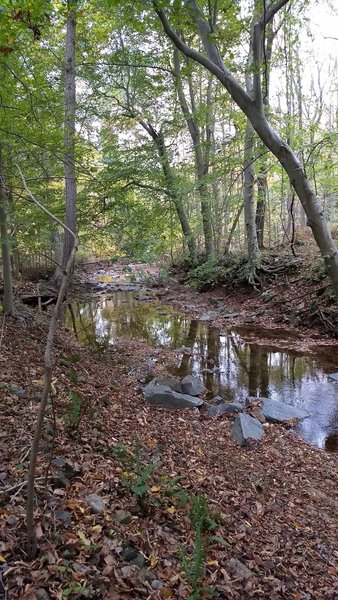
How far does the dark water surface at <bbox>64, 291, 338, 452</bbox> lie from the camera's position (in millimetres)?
5777

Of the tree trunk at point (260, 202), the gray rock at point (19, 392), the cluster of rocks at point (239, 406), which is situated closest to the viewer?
the gray rock at point (19, 392)

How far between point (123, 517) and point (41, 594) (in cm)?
81

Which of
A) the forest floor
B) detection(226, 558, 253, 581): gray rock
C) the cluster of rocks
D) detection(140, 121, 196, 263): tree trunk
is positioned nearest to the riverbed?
the cluster of rocks

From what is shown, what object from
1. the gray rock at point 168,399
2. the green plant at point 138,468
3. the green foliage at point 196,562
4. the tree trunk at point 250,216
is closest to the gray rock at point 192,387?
the gray rock at point 168,399

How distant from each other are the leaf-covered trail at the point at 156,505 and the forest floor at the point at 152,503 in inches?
0.4

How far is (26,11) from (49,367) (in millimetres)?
3427

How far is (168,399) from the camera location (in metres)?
5.48

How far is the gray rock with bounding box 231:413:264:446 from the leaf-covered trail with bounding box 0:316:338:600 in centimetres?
12

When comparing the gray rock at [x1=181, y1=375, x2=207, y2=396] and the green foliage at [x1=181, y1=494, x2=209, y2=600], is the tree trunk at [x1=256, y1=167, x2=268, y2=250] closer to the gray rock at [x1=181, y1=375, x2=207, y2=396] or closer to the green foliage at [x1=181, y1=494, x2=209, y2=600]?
the gray rock at [x1=181, y1=375, x2=207, y2=396]

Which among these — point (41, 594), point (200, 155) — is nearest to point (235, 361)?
point (41, 594)

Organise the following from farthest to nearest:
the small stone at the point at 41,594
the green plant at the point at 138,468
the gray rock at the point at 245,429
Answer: the gray rock at the point at 245,429
the green plant at the point at 138,468
the small stone at the point at 41,594

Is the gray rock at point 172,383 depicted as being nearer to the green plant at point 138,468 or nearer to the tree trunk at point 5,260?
the green plant at point 138,468

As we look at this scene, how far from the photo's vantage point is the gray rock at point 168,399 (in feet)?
17.8

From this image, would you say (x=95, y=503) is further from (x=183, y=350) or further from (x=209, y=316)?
(x=209, y=316)
